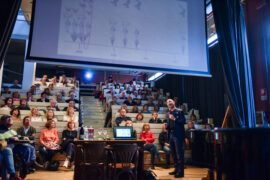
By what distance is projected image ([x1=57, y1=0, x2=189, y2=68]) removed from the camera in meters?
3.34

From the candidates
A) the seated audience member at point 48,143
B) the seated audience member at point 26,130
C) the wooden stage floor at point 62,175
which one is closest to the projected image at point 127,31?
the wooden stage floor at point 62,175

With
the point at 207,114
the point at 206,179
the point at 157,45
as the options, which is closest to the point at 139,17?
the point at 157,45

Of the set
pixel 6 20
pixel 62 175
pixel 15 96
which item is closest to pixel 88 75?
pixel 15 96

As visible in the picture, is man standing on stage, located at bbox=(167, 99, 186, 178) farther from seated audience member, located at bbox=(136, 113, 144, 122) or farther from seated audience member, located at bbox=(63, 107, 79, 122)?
seated audience member, located at bbox=(63, 107, 79, 122)

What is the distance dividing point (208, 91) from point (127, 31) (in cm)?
475

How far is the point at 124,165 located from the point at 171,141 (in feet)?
4.27

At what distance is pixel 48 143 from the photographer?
16.2 ft

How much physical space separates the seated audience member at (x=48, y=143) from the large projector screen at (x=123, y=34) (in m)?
2.43

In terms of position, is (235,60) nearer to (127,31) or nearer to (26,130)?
(127,31)

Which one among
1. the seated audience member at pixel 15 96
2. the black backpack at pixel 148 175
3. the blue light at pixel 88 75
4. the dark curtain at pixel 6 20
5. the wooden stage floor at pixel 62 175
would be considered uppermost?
the blue light at pixel 88 75

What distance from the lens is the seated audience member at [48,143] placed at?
4875mm

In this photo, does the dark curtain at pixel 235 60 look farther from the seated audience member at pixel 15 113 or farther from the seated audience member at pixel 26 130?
the seated audience member at pixel 15 113

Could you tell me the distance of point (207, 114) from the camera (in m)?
7.46

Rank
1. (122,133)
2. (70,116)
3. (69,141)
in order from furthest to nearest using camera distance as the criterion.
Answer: (70,116) < (69,141) < (122,133)
